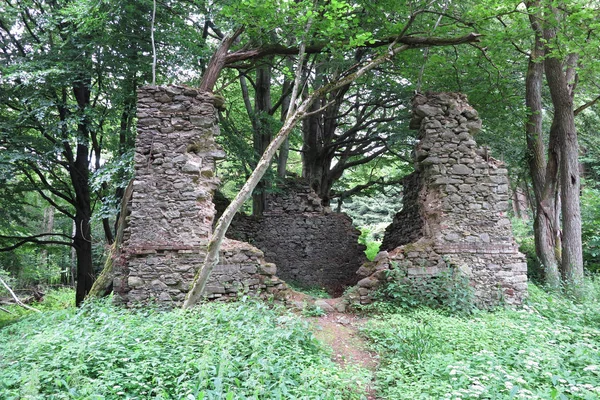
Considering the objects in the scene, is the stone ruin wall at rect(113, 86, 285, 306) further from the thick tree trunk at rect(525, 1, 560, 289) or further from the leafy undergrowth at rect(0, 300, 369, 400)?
the thick tree trunk at rect(525, 1, 560, 289)

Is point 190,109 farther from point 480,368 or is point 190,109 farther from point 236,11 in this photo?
point 480,368

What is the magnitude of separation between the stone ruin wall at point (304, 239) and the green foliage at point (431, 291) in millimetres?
4138

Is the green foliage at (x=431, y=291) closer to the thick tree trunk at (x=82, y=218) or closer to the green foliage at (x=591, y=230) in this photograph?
the green foliage at (x=591, y=230)

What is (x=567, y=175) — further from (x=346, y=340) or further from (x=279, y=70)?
(x=279, y=70)

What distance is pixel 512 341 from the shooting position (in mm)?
4426

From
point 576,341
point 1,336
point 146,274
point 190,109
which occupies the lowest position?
point 1,336

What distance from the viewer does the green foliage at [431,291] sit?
656 centimetres

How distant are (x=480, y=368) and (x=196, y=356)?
2.80 m

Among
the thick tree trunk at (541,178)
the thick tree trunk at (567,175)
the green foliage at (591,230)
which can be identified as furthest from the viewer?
the green foliage at (591,230)

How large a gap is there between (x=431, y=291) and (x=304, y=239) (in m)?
4.98

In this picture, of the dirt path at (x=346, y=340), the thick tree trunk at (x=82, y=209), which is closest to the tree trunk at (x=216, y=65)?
the thick tree trunk at (x=82, y=209)

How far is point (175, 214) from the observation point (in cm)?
646

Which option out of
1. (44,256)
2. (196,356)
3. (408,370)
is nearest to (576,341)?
(408,370)

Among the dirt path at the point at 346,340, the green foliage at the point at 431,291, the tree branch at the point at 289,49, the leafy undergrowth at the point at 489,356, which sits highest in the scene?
the tree branch at the point at 289,49
